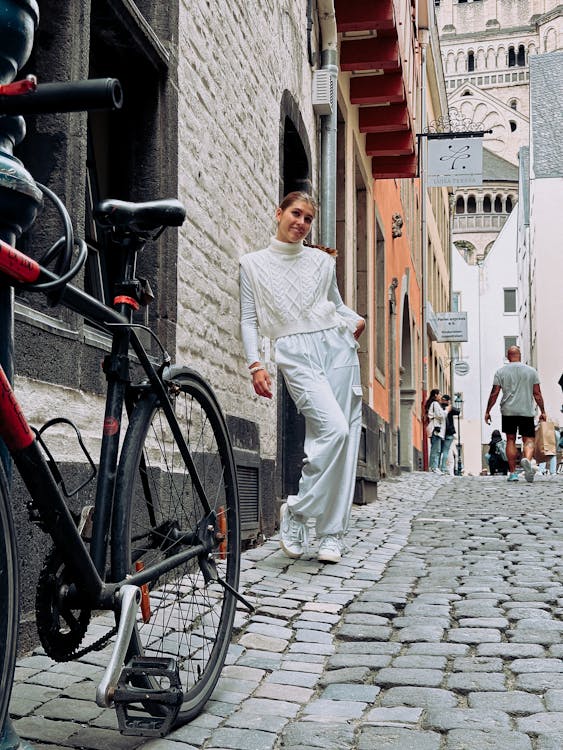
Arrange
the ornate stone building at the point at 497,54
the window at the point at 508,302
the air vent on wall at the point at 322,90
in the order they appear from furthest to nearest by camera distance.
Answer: the ornate stone building at the point at 497,54, the window at the point at 508,302, the air vent on wall at the point at 322,90

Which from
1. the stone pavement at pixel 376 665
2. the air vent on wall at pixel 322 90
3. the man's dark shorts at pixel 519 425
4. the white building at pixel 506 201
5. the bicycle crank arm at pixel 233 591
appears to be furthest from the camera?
the white building at pixel 506 201

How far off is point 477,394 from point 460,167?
4018 centimetres

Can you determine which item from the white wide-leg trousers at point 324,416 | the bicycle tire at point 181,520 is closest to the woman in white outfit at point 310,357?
the white wide-leg trousers at point 324,416

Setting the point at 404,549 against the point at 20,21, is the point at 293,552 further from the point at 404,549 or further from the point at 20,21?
the point at 20,21

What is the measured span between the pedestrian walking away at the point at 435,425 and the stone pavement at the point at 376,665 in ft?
51.4

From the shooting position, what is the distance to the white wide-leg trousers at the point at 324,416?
5766 mm

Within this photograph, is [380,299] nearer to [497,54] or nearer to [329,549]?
[329,549]

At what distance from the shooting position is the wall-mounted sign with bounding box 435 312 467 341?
29.3 m

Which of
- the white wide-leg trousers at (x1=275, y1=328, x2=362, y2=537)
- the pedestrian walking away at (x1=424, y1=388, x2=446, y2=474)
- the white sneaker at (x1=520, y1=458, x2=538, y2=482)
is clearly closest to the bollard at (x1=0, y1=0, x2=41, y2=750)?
the white wide-leg trousers at (x1=275, y1=328, x2=362, y2=537)

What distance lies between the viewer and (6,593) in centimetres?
186

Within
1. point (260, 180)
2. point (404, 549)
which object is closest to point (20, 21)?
point (404, 549)

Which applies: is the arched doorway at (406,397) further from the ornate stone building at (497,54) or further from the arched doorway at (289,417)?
the ornate stone building at (497,54)

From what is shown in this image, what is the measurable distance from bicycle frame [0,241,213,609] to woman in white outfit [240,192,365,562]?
273cm

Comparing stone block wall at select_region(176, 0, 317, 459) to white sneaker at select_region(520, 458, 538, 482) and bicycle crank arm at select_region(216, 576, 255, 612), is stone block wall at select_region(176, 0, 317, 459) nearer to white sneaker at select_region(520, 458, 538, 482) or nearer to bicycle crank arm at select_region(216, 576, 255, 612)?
bicycle crank arm at select_region(216, 576, 255, 612)
